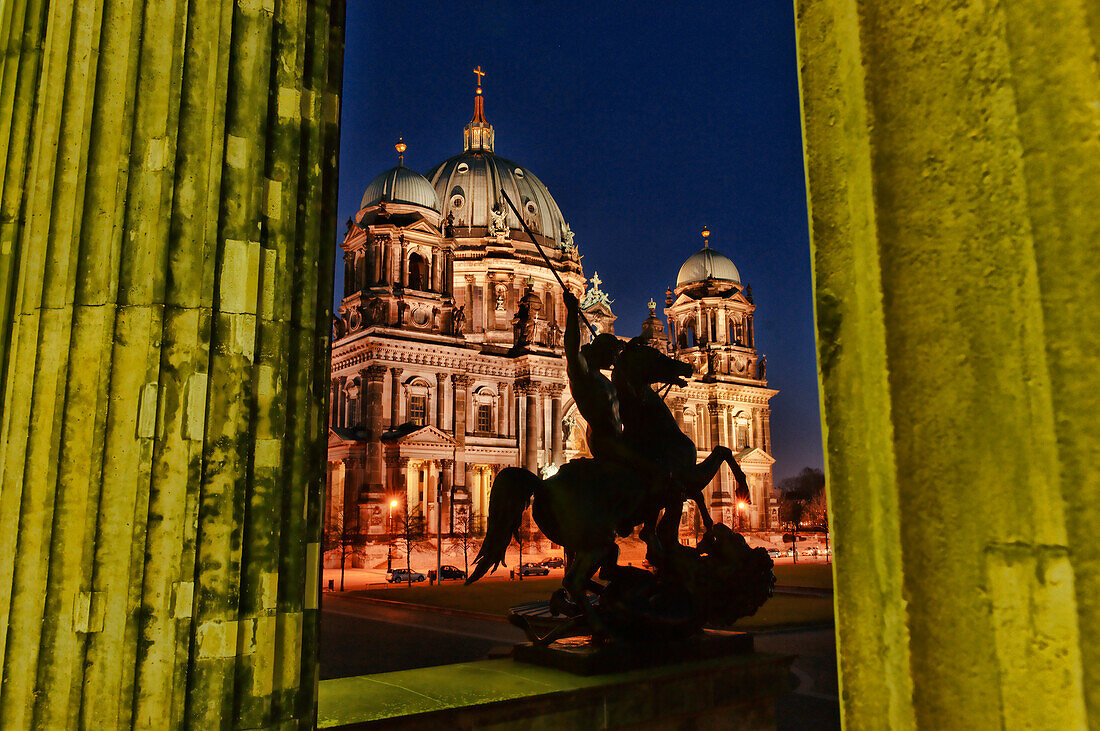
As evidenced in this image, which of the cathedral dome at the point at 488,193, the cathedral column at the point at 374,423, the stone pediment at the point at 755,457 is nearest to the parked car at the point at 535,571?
the cathedral column at the point at 374,423

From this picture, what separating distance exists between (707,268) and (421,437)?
32.8 m

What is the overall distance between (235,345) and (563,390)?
1910 inches

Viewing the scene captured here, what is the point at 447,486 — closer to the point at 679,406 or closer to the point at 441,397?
the point at 441,397

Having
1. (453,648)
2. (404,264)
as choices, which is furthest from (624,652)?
(404,264)

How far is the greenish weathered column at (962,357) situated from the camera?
841 mm

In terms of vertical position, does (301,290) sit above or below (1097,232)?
above

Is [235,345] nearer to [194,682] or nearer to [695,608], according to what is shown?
[194,682]

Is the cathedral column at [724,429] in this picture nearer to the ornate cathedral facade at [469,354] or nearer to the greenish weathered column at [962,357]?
the ornate cathedral facade at [469,354]

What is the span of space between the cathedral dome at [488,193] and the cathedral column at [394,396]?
776 inches

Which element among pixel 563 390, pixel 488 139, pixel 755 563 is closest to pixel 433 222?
pixel 563 390

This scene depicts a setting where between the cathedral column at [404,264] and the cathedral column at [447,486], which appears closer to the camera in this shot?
the cathedral column at [447,486]

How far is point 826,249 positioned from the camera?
44.2 inches

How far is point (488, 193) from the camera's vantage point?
61.7 meters

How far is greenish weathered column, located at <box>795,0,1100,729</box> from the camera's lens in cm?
84
